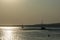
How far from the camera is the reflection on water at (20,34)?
75 centimetres

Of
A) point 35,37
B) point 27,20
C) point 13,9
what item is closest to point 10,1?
point 13,9

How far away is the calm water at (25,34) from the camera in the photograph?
0.74 meters

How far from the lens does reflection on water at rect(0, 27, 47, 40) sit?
29.5 inches

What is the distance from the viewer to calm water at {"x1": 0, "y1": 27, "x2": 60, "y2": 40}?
744 millimetres

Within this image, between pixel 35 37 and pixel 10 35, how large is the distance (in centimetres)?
18

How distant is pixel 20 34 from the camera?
757 millimetres

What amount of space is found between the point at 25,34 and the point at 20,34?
0.04m

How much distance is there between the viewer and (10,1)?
2.05 ft

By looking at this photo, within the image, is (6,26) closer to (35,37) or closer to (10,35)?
(10,35)

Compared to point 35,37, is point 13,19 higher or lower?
higher

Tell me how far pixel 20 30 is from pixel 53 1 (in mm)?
312

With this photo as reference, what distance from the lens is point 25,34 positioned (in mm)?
754

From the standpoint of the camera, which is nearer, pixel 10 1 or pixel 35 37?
pixel 10 1

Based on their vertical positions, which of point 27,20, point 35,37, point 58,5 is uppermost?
point 58,5
